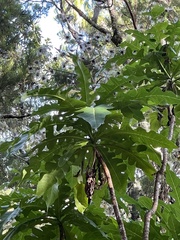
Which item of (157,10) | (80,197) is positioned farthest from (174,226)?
(157,10)

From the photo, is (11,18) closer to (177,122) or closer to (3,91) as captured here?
(3,91)

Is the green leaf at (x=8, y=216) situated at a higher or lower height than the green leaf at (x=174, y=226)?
higher

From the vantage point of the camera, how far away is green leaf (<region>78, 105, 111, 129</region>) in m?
0.83

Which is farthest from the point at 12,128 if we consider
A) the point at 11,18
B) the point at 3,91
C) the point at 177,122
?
the point at 177,122

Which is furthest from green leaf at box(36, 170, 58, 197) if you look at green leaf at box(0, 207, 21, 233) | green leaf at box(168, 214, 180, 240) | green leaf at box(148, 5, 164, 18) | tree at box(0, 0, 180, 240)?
green leaf at box(148, 5, 164, 18)

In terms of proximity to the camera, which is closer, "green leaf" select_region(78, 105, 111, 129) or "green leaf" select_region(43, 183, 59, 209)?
"green leaf" select_region(78, 105, 111, 129)

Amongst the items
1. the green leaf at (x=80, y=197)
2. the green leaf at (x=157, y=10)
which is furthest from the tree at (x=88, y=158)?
the green leaf at (x=157, y=10)

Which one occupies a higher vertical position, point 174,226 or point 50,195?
point 50,195

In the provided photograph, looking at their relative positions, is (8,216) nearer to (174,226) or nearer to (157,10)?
(174,226)

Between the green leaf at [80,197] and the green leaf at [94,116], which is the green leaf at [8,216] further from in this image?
the green leaf at [94,116]

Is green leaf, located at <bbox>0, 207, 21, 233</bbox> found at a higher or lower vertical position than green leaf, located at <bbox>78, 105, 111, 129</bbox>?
lower

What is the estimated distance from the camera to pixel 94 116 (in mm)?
859

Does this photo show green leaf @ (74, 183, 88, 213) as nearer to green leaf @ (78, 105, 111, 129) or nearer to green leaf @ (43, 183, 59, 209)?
green leaf @ (43, 183, 59, 209)

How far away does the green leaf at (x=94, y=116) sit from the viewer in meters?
0.83
